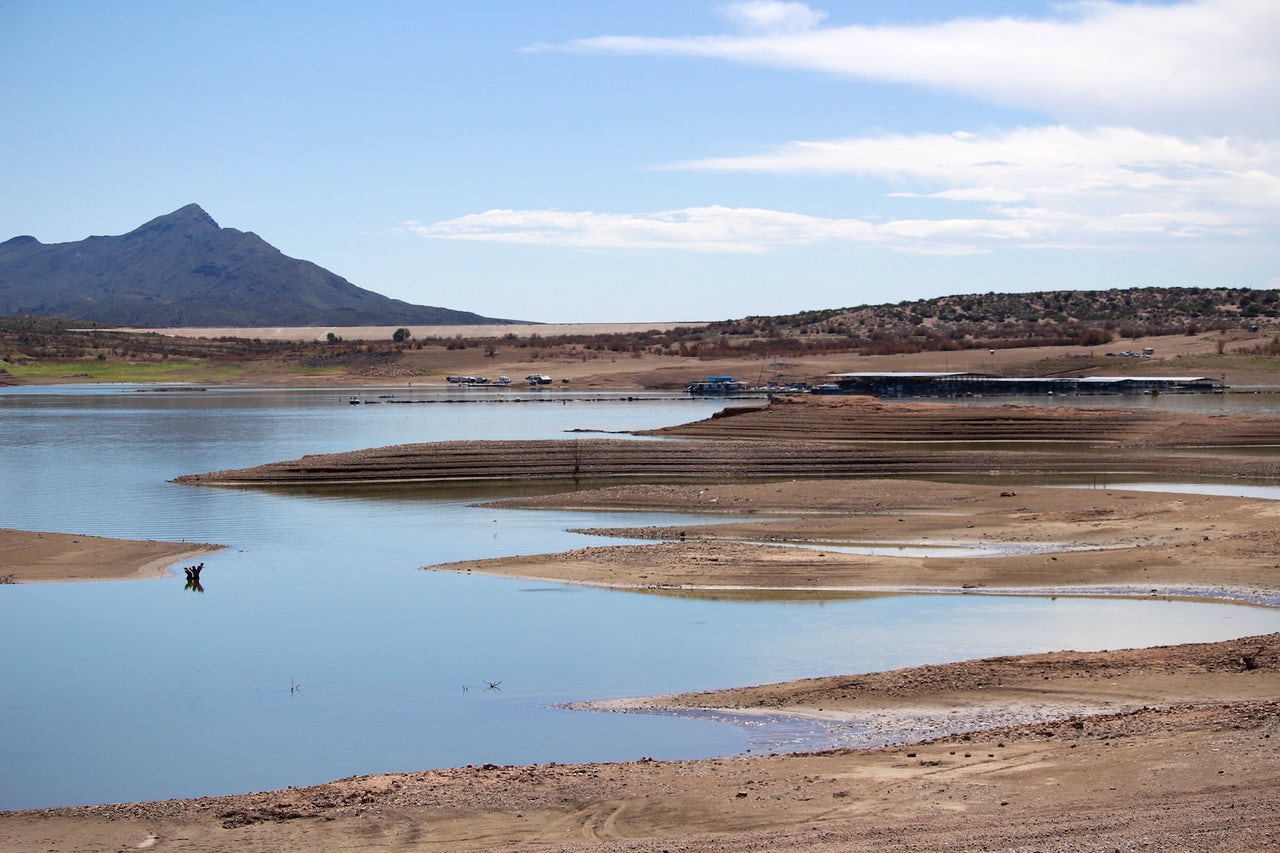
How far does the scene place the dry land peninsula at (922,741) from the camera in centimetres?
1051

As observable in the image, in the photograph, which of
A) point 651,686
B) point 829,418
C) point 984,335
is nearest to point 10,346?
point 984,335

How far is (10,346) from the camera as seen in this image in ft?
496

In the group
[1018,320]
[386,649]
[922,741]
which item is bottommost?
[386,649]

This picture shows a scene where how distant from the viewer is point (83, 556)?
27234 mm

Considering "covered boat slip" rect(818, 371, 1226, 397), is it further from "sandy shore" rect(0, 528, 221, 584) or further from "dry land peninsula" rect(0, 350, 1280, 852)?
"sandy shore" rect(0, 528, 221, 584)

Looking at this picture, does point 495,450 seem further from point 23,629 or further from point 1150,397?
point 1150,397

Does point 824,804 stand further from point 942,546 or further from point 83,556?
point 83,556

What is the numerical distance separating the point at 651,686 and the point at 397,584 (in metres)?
9.15

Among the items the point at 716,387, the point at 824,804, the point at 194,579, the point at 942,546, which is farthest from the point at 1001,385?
the point at 824,804

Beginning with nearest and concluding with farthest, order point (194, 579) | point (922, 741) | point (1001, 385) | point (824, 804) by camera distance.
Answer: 1. point (824, 804)
2. point (922, 741)
3. point (194, 579)
4. point (1001, 385)

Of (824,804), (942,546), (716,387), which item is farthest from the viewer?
(716,387)

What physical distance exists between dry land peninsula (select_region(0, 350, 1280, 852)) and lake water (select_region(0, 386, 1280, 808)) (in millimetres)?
1115

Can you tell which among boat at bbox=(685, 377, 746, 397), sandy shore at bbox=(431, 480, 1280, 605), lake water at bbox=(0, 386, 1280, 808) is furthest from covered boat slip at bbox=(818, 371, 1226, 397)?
lake water at bbox=(0, 386, 1280, 808)

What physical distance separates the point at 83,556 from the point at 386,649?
10.8m
